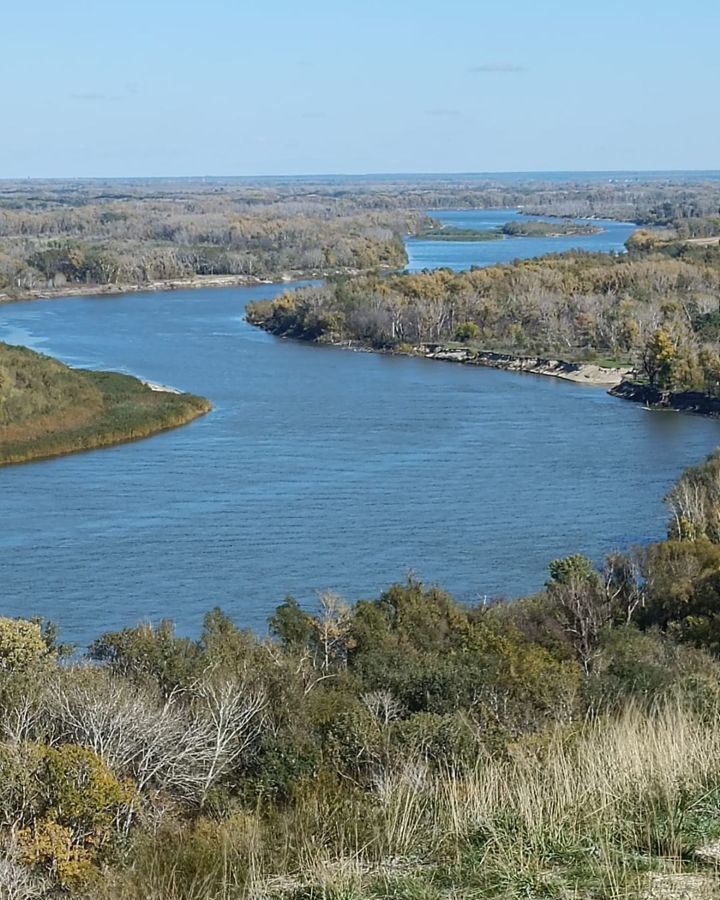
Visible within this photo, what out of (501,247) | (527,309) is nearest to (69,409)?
(527,309)

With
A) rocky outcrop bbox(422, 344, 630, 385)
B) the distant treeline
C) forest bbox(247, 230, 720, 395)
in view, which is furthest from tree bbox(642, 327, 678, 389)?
the distant treeline

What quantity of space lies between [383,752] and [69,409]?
2240cm

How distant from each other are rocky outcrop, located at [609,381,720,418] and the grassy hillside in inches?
403

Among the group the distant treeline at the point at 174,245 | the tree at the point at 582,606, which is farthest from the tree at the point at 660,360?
the distant treeline at the point at 174,245

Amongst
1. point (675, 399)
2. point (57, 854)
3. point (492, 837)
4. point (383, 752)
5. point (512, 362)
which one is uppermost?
point (492, 837)

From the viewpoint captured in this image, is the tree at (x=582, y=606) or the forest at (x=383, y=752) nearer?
the forest at (x=383, y=752)

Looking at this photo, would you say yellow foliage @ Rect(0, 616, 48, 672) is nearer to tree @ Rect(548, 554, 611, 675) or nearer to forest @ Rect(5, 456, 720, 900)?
forest @ Rect(5, 456, 720, 900)

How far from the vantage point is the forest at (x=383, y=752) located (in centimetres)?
361

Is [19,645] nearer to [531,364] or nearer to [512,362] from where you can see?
[531,364]

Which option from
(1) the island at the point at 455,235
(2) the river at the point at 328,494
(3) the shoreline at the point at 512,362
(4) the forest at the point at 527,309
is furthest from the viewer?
(1) the island at the point at 455,235

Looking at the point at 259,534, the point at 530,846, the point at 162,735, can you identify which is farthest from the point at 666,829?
the point at 259,534

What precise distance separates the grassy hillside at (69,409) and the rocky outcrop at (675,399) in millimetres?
10227

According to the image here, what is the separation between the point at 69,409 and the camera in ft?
90.8

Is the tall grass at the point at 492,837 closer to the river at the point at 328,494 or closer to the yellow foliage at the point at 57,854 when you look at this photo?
the yellow foliage at the point at 57,854
